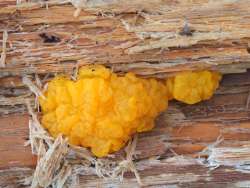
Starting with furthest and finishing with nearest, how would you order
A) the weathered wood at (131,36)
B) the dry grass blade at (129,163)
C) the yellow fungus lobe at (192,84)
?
the dry grass blade at (129,163), the yellow fungus lobe at (192,84), the weathered wood at (131,36)

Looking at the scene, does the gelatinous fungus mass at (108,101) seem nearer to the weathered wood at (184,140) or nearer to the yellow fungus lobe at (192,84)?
the yellow fungus lobe at (192,84)

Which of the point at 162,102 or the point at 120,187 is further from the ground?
the point at 162,102

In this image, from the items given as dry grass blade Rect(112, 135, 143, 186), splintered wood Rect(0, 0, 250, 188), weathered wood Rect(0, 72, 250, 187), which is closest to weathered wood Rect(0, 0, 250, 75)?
splintered wood Rect(0, 0, 250, 188)

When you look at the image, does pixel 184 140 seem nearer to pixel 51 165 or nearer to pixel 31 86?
pixel 51 165

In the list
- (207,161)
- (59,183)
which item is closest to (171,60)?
(207,161)

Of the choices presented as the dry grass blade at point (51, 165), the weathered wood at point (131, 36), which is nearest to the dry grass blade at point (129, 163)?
the dry grass blade at point (51, 165)

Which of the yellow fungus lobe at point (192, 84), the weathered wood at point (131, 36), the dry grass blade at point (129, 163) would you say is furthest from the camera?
the dry grass blade at point (129, 163)

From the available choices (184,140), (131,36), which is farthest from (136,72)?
(184,140)

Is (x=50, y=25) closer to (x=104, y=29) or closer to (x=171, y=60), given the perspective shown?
(x=104, y=29)
